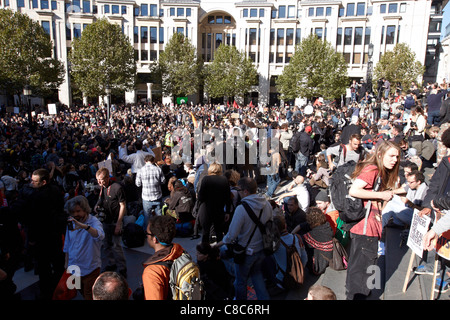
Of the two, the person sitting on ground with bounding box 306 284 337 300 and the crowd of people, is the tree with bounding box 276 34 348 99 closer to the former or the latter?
the crowd of people

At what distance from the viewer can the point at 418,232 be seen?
150 inches

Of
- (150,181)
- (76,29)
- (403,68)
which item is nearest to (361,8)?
(403,68)

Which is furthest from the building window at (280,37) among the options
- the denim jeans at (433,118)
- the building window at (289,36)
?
the denim jeans at (433,118)

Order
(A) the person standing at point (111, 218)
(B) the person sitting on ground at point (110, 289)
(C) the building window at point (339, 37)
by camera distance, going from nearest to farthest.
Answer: (B) the person sitting on ground at point (110, 289) < (A) the person standing at point (111, 218) < (C) the building window at point (339, 37)

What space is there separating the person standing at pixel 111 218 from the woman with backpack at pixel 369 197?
3.15 meters

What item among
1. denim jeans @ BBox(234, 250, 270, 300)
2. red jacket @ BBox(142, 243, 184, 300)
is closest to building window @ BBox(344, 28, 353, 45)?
denim jeans @ BBox(234, 250, 270, 300)

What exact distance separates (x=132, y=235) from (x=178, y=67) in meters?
44.1

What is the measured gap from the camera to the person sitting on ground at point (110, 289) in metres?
2.54

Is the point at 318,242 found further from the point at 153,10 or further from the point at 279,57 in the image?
the point at 153,10

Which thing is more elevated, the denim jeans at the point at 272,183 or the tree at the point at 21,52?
the tree at the point at 21,52

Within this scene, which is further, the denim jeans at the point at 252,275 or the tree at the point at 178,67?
the tree at the point at 178,67

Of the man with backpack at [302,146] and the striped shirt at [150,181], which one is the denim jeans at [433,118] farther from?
the striped shirt at [150,181]
